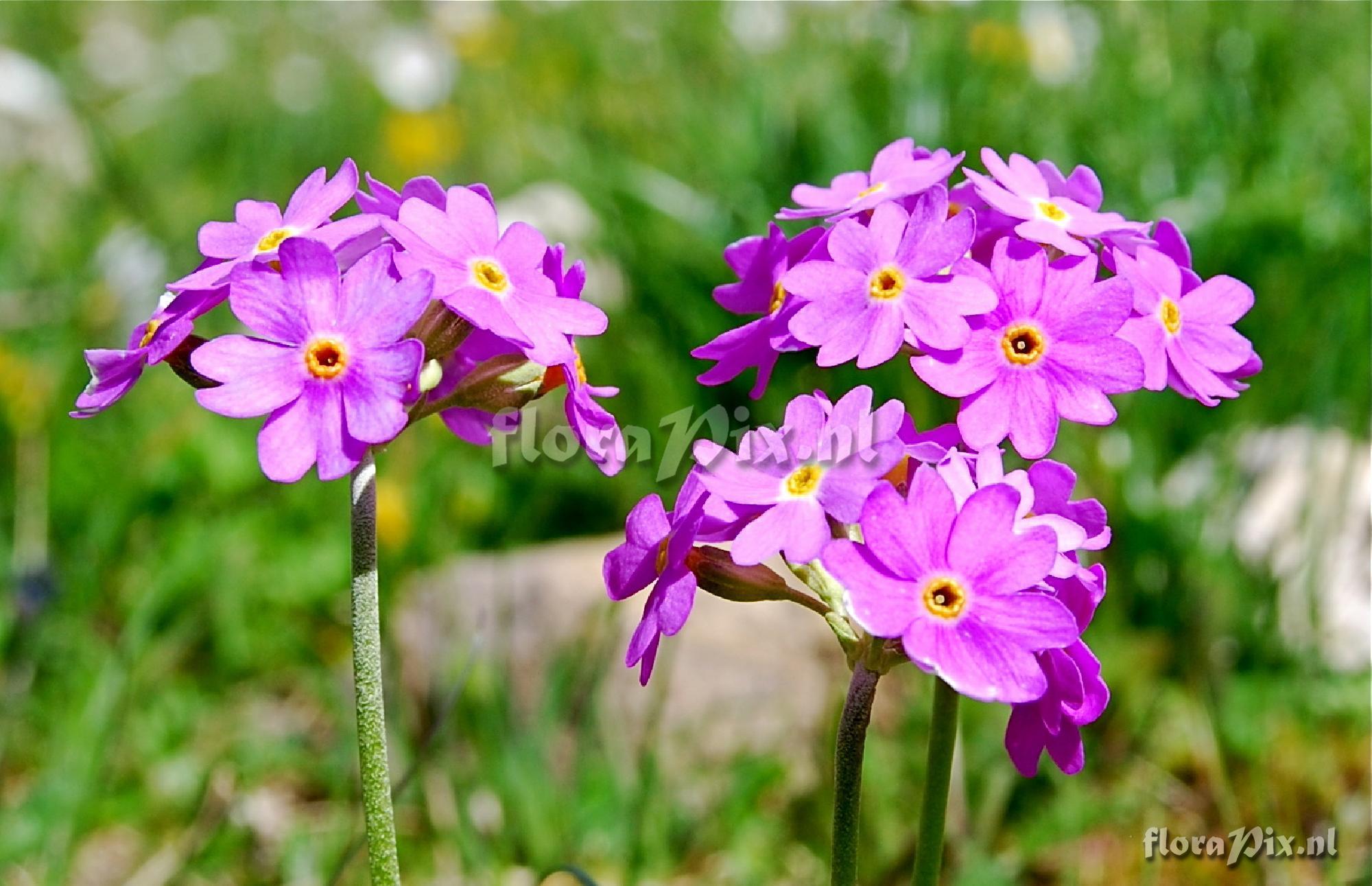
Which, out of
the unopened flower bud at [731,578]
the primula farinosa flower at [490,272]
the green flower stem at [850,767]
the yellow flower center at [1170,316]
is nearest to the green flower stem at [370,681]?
the primula farinosa flower at [490,272]

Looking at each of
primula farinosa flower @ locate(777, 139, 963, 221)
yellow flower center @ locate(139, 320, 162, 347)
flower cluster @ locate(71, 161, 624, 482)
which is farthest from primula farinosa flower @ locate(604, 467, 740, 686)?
yellow flower center @ locate(139, 320, 162, 347)

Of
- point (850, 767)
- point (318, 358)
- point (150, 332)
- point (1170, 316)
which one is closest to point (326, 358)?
point (318, 358)

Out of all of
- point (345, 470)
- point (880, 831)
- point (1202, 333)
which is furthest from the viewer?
point (880, 831)

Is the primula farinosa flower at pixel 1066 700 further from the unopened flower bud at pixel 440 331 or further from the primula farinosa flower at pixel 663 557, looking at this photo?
the unopened flower bud at pixel 440 331

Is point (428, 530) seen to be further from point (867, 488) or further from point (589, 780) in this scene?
point (867, 488)

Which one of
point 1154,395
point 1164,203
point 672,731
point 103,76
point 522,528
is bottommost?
point 672,731

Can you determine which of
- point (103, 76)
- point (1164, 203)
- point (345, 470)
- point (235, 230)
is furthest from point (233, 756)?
point (103, 76)

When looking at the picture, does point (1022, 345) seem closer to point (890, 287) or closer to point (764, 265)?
point (890, 287)
